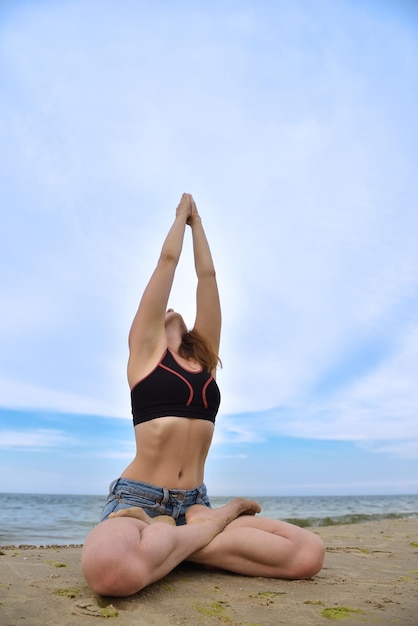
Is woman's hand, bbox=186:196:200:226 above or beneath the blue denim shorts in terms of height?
above

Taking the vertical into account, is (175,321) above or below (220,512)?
above

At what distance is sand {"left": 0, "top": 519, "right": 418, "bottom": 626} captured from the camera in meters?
2.23

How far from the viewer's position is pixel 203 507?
3248 mm

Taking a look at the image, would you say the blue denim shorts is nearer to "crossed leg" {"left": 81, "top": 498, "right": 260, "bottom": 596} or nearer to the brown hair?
"crossed leg" {"left": 81, "top": 498, "right": 260, "bottom": 596}

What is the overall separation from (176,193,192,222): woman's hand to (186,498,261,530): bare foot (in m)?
2.08

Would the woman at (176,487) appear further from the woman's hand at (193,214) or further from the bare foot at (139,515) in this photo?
the woman's hand at (193,214)

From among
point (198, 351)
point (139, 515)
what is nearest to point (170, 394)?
point (198, 351)

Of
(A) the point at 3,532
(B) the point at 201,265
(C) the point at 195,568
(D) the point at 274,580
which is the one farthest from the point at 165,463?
(A) the point at 3,532

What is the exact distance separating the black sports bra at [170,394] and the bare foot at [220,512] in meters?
0.53

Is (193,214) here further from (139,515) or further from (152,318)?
(139,515)

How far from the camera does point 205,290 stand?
4090 mm

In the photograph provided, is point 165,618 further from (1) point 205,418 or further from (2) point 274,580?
(1) point 205,418

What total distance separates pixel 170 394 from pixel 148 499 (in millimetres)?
603

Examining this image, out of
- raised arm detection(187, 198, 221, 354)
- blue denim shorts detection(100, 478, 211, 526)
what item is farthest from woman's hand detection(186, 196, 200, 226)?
blue denim shorts detection(100, 478, 211, 526)
